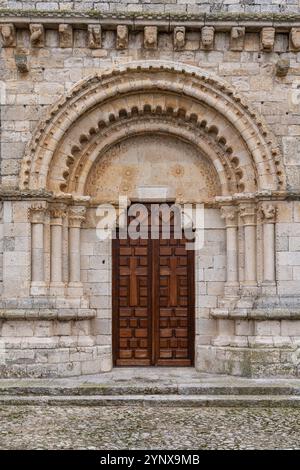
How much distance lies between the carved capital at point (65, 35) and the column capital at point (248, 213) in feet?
12.5

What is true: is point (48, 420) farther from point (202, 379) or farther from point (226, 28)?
point (226, 28)

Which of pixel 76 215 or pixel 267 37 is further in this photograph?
pixel 76 215

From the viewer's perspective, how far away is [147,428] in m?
7.25

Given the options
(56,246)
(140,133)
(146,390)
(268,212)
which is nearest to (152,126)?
(140,133)

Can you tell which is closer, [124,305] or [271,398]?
[271,398]

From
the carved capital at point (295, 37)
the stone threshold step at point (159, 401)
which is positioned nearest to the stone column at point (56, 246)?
the stone threshold step at point (159, 401)

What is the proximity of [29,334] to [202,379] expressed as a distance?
8.98 ft

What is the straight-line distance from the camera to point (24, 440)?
22.2 feet

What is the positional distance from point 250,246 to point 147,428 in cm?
374

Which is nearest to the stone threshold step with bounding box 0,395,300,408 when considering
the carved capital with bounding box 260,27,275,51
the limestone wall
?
the carved capital with bounding box 260,27,275,51

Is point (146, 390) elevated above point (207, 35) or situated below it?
below

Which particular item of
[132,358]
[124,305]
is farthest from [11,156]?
[132,358]

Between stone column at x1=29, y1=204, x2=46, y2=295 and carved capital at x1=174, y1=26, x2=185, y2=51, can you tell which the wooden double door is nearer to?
stone column at x1=29, y1=204, x2=46, y2=295

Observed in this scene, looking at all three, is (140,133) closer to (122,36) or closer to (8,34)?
(122,36)
